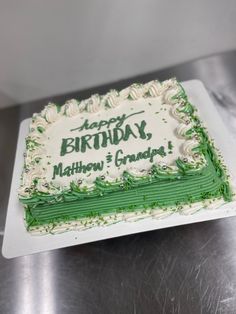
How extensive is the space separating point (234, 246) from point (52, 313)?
1.00m

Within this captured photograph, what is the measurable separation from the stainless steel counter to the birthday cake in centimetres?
22

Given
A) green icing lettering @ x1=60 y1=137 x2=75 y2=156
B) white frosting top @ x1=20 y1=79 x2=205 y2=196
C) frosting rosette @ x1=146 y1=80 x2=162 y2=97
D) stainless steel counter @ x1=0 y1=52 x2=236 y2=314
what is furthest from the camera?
frosting rosette @ x1=146 y1=80 x2=162 y2=97

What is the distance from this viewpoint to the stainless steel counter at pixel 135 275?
1608 millimetres

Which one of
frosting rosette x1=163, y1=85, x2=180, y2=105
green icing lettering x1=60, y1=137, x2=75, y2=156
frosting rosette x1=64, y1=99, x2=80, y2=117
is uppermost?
frosting rosette x1=64, y1=99, x2=80, y2=117

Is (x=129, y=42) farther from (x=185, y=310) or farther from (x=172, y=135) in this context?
(x=185, y=310)

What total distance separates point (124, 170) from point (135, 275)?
1.81 feet

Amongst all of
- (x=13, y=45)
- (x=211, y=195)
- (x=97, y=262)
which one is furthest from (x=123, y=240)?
(x=13, y=45)

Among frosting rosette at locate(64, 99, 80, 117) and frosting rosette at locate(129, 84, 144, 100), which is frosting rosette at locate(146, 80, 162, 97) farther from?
frosting rosette at locate(64, 99, 80, 117)

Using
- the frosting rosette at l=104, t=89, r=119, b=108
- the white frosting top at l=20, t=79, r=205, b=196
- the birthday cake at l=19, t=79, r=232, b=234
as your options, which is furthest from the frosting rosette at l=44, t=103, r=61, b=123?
the frosting rosette at l=104, t=89, r=119, b=108

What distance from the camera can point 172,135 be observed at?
180cm

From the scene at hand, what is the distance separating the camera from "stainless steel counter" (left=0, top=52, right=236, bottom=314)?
161 cm

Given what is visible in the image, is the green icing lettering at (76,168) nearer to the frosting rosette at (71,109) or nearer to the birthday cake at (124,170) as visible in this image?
the birthday cake at (124,170)

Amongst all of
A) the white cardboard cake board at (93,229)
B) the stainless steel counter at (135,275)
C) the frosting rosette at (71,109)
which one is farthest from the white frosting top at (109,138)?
the stainless steel counter at (135,275)

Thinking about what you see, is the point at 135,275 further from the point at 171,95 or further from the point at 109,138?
the point at 171,95
